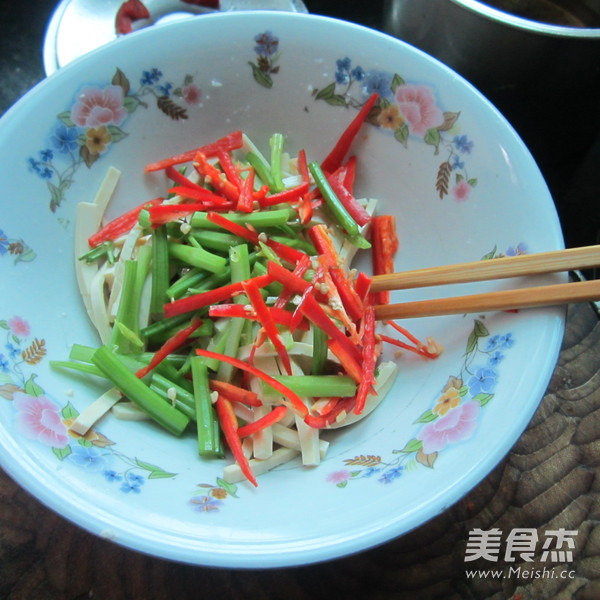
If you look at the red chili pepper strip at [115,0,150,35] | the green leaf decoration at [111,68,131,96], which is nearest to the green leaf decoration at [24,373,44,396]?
the green leaf decoration at [111,68,131,96]

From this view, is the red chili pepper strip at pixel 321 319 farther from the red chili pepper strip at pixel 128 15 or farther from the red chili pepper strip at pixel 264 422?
the red chili pepper strip at pixel 128 15

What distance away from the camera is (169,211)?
1315mm

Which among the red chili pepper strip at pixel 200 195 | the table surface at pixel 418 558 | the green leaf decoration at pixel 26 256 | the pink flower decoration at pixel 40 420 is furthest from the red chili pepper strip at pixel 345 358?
the green leaf decoration at pixel 26 256

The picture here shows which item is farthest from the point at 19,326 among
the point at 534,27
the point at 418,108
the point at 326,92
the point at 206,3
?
the point at 206,3

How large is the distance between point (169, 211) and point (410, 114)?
1.94 ft

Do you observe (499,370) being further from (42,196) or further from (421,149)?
(42,196)

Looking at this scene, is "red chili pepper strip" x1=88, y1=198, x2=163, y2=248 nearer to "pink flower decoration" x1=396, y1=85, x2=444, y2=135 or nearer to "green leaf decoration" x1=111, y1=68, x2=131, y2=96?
"green leaf decoration" x1=111, y1=68, x2=131, y2=96

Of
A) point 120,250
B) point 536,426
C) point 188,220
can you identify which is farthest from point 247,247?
point 536,426

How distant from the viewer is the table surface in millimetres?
1185

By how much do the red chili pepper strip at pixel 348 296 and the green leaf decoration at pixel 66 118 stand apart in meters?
0.67

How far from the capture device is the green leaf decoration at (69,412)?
1110 millimetres

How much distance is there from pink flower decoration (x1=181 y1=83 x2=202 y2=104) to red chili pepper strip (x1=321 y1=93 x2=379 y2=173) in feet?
1.13

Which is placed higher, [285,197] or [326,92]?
[326,92]

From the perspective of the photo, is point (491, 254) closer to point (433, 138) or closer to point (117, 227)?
point (433, 138)
